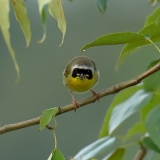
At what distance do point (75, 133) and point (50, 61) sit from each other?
4.08 ft

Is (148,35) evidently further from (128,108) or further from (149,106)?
(149,106)

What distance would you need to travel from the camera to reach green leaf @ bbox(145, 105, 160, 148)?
0.91m

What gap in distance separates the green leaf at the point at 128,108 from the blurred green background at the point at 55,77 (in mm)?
3339

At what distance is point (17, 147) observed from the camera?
4.71m

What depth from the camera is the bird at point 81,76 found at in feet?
5.63

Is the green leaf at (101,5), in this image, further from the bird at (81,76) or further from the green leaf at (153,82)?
the bird at (81,76)

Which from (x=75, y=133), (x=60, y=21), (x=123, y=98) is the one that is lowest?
(x=75, y=133)

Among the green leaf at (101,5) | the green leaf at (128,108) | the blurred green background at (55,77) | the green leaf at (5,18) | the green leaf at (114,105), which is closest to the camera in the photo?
the green leaf at (5,18)

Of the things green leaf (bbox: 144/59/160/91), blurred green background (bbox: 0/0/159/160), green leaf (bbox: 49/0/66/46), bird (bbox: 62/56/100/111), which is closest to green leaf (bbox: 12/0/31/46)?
green leaf (bbox: 49/0/66/46)

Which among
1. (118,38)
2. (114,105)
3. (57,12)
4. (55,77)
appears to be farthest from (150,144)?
(55,77)

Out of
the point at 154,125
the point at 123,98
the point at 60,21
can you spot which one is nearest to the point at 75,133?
the point at 123,98

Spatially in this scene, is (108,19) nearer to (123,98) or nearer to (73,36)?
(73,36)

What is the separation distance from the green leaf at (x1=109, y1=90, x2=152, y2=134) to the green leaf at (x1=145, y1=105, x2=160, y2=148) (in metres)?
0.06

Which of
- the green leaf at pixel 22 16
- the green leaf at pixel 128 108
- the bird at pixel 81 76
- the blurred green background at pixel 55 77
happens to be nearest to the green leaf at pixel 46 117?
the green leaf at pixel 22 16
